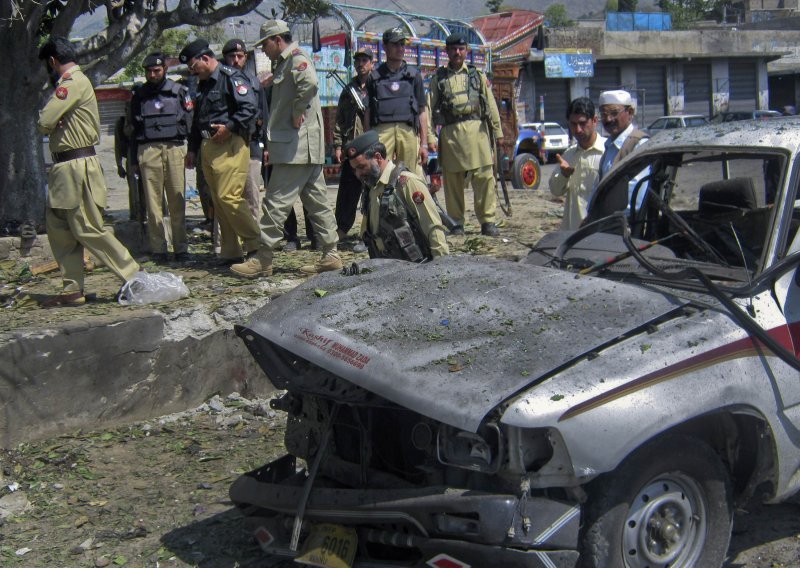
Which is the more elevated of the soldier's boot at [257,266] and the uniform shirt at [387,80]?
the uniform shirt at [387,80]

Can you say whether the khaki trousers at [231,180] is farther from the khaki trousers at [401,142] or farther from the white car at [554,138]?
the white car at [554,138]

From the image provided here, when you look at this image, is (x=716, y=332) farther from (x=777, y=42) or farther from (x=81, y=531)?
(x=777, y=42)

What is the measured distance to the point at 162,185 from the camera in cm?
795

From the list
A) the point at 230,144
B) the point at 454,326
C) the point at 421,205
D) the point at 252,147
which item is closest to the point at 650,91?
the point at 252,147

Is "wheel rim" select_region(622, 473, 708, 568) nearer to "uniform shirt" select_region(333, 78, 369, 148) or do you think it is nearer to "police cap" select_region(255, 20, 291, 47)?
"police cap" select_region(255, 20, 291, 47)

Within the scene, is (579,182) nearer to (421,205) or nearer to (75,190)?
(421,205)

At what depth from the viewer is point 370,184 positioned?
5.32 meters

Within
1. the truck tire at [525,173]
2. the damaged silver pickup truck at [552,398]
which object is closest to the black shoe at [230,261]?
the damaged silver pickup truck at [552,398]

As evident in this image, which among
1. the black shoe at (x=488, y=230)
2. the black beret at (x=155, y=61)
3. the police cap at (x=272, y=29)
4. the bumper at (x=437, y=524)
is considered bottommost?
the bumper at (x=437, y=524)

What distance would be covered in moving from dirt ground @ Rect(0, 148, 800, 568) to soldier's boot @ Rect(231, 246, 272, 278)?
26cm

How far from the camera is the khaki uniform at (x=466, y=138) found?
8930 mm

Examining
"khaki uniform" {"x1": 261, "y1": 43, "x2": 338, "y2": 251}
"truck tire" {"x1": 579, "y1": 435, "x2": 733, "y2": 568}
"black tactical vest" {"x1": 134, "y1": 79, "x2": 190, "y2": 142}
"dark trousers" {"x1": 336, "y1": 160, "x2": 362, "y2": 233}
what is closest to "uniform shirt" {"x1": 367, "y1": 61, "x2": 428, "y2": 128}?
"dark trousers" {"x1": 336, "y1": 160, "x2": 362, "y2": 233}

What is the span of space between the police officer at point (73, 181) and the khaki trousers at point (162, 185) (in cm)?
138

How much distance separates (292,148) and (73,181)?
1.68 m
